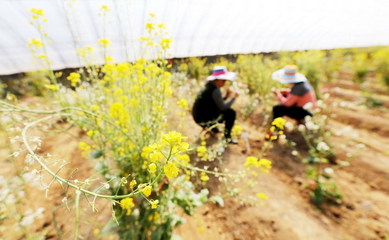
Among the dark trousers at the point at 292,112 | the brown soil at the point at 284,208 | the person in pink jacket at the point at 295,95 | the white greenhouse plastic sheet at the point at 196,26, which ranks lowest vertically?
the brown soil at the point at 284,208

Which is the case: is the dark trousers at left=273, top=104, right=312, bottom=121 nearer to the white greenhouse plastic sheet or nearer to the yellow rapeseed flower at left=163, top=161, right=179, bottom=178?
the white greenhouse plastic sheet

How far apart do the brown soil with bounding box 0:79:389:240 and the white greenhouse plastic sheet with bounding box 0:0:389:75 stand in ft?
4.72

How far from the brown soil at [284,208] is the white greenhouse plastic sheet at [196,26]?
1.44 metres

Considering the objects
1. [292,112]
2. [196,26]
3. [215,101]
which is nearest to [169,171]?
[215,101]

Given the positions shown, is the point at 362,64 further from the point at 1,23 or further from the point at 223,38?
the point at 1,23

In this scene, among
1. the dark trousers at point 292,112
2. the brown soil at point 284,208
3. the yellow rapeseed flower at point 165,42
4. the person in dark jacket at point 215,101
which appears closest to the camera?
the yellow rapeseed flower at point 165,42

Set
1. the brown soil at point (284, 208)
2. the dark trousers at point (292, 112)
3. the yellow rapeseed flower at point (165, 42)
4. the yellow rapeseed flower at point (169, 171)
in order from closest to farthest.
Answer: the yellow rapeseed flower at point (169, 171) < the yellow rapeseed flower at point (165, 42) < the brown soil at point (284, 208) < the dark trousers at point (292, 112)

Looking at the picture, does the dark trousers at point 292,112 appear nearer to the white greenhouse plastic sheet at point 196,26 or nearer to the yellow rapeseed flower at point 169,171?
the white greenhouse plastic sheet at point 196,26

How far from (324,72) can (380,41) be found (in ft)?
7.72

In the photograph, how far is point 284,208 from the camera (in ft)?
6.42

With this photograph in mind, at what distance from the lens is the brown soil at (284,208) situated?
1730mm

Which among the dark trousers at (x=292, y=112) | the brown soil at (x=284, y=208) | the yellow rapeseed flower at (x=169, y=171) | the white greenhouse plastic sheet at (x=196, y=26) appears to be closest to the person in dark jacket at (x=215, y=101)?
the brown soil at (x=284, y=208)

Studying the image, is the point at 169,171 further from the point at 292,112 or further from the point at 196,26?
the point at 196,26

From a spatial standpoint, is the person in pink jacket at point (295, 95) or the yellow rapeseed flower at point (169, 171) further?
the person in pink jacket at point (295, 95)
